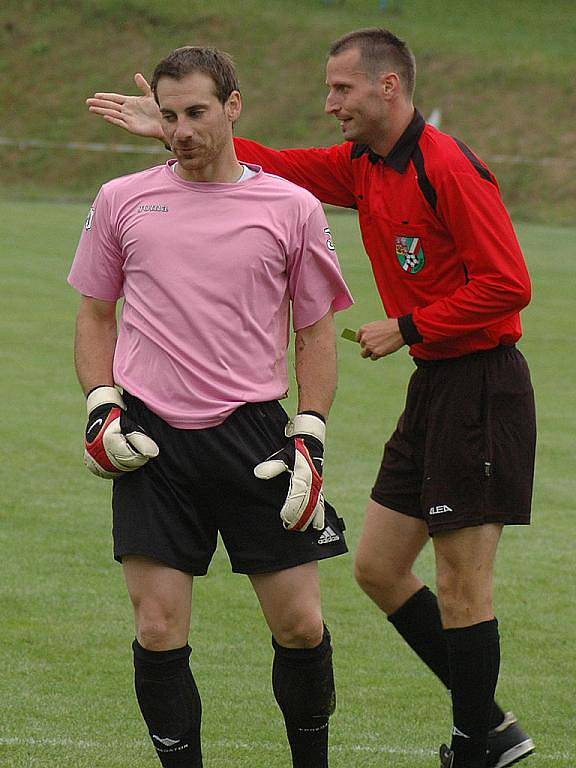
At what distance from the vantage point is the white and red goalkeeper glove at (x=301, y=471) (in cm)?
407

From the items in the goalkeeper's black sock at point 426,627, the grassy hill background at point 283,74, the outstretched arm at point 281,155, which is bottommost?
the grassy hill background at point 283,74

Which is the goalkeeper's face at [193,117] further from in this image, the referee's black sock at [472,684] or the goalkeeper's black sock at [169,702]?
the referee's black sock at [472,684]

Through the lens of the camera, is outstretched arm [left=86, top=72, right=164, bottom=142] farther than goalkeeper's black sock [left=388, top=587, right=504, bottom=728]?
No

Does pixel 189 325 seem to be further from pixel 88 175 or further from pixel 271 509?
pixel 88 175

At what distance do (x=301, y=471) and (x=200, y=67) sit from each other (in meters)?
1.20

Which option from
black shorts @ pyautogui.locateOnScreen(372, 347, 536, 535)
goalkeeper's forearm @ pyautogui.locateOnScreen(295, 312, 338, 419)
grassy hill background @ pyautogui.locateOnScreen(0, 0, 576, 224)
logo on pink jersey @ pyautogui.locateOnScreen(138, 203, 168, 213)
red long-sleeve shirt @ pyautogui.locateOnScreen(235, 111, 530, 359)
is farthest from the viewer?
grassy hill background @ pyautogui.locateOnScreen(0, 0, 576, 224)

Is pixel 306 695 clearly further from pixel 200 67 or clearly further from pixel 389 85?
pixel 389 85

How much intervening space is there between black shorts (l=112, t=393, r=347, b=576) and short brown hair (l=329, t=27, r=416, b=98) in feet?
4.30

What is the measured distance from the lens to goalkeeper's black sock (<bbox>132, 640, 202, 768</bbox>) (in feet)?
13.4

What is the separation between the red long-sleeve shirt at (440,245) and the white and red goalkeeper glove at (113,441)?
976 mm

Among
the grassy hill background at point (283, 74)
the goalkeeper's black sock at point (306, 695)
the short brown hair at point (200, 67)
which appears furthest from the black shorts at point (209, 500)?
the grassy hill background at point (283, 74)

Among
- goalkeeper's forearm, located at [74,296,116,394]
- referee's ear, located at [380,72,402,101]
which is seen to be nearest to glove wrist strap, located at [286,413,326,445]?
goalkeeper's forearm, located at [74,296,116,394]

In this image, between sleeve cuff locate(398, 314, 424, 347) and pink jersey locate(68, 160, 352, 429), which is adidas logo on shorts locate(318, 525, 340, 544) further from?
sleeve cuff locate(398, 314, 424, 347)

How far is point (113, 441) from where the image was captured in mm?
4027
